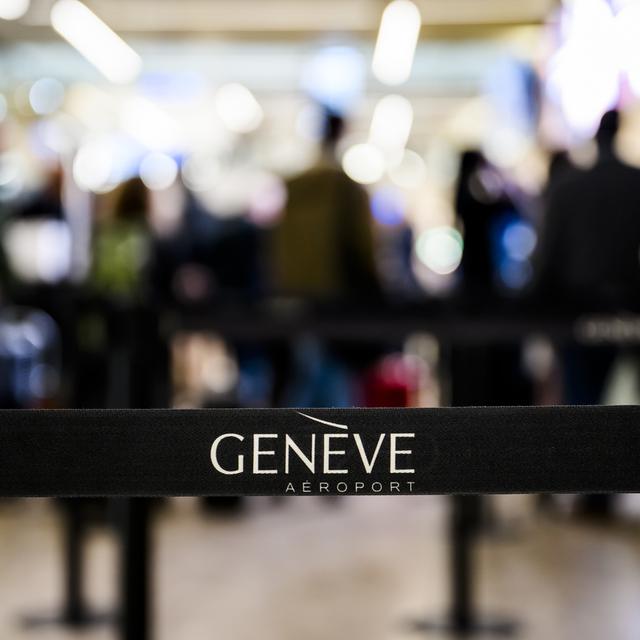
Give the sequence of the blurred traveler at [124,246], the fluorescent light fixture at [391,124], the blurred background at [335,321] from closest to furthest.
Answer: the blurred background at [335,321] → the blurred traveler at [124,246] → the fluorescent light fixture at [391,124]

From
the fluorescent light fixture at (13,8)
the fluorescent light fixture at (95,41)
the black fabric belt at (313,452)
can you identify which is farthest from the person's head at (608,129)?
the fluorescent light fixture at (13,8)

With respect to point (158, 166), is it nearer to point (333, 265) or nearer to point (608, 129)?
point (333, 265)

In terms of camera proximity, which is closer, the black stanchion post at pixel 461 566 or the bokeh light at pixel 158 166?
the black stanchion post at pixel 461 566

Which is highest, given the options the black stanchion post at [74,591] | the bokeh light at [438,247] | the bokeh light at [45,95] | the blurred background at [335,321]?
the bokeh light at [438,247]

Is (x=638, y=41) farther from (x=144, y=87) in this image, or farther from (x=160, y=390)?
(x=144, y=87)

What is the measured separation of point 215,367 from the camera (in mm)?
7980

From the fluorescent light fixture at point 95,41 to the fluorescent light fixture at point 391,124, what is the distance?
3460 mm

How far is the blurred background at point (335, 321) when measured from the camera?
3.14m

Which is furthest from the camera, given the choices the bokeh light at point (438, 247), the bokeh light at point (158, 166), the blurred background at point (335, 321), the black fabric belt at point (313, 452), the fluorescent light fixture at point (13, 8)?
the bokeh light at point (438, 247)

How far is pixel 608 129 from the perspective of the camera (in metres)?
4.44

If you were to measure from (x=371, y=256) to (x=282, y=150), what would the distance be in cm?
1179

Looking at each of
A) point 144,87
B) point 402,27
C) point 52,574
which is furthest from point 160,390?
point 144,87

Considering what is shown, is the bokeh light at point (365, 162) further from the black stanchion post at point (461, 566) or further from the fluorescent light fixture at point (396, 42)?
the black stanchion post at point (461, 566)

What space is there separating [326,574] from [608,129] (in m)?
2.03
